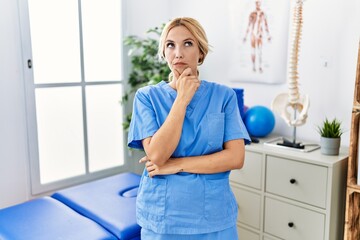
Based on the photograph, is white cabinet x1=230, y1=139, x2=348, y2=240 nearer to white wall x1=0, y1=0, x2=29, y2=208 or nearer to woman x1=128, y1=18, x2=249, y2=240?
woman x1=128, y1=18, x2=249, y2=240

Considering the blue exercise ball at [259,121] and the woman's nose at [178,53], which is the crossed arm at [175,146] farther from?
the blue exercise ball at [259,121]

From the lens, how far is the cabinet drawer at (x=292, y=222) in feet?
5.81

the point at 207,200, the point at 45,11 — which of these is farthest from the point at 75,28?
the point at 207,200

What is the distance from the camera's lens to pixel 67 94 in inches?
95.4

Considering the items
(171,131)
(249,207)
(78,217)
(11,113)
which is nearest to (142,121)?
(171,131)

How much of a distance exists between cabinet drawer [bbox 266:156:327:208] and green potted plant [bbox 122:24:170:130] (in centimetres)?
102

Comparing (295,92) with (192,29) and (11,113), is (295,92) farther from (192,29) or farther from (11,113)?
(11,113)

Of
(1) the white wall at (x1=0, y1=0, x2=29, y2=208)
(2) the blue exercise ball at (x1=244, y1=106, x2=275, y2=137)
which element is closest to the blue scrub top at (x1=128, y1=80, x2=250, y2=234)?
(2) the blue exercise ball at (x1=244, y1=106, x2=275, y2=137)

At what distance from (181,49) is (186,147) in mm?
337

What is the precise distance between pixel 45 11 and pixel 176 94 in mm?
1401

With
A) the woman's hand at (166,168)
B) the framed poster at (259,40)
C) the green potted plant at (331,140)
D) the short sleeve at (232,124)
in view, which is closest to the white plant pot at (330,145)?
the green potted plant at (331,140)

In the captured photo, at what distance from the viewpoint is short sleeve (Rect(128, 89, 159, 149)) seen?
121 cm

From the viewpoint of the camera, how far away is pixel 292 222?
73.2 inches

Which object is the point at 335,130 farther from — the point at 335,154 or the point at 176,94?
the point at 176,94
